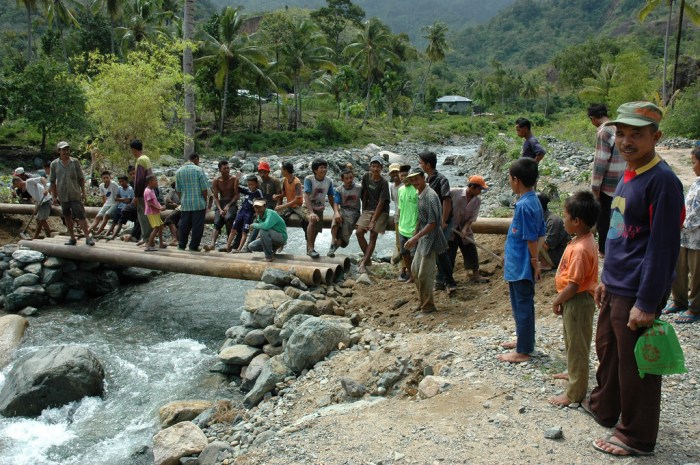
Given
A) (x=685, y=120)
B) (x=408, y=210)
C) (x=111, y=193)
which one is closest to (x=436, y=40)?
(x=685, y=120)

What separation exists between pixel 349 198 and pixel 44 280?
632 centimetres

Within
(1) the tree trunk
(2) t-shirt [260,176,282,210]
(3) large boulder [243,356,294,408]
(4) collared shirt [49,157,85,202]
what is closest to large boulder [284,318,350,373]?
(3) large boulder [243,356,294,408]

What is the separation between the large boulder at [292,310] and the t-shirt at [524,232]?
3310 millimetres

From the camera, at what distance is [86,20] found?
137ft

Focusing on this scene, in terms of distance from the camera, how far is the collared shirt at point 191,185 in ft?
A: 32.1

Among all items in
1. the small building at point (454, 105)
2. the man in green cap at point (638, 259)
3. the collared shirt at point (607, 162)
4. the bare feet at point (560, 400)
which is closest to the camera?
the man in green cap at point (638, 259)

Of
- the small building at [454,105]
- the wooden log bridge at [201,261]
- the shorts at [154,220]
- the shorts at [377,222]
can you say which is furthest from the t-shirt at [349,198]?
the small building at [454,105]

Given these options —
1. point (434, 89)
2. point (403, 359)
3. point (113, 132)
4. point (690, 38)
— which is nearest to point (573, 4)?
point (690, 38)

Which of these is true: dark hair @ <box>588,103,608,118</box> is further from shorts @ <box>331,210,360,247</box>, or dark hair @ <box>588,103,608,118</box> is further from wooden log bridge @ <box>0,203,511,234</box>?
shorts @ <box>331,210,360,247</box>

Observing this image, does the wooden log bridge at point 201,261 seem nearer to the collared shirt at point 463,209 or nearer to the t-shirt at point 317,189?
the t-shirt at point 317,189

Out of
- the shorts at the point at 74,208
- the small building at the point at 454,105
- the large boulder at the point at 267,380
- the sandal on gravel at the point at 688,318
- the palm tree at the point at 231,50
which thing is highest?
the small building at the point at 454,105

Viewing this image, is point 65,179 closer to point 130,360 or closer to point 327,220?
point 130,360

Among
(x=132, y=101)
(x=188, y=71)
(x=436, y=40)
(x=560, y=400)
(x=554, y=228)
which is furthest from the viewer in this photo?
(x=436, y=40)

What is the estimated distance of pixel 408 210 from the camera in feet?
24.5
